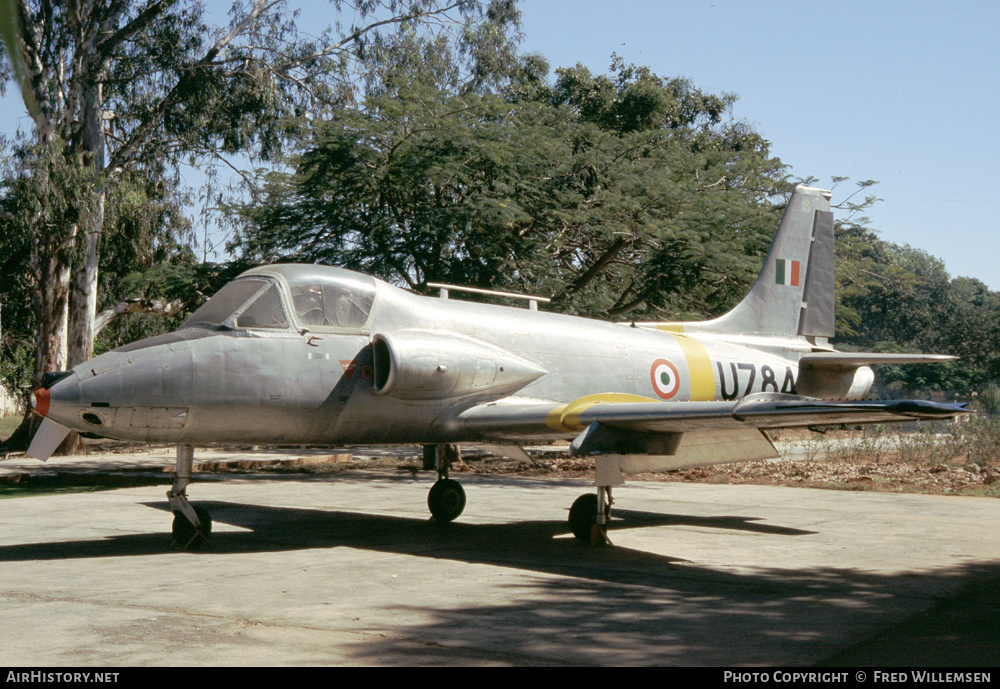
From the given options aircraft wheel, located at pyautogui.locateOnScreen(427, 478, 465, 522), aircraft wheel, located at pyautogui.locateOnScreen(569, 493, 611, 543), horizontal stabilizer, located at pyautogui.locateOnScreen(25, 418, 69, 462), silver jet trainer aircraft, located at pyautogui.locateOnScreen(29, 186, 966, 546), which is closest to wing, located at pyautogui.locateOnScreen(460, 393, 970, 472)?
silver jet trainer aircraft, located at pyautogui.locateOnScreen(29, 186, 966, 546)

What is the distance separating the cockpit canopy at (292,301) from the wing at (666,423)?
1.83 m

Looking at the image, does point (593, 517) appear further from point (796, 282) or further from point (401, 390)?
point (796, 282)

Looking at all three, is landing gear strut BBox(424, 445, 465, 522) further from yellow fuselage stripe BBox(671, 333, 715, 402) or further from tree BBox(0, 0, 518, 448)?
tree BBox(0, 0, 518, 448)

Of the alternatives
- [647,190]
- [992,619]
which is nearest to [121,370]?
[992,619]

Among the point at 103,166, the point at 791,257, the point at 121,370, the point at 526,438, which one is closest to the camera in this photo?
the point at 121,370

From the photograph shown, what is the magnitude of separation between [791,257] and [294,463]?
12543 millimetres

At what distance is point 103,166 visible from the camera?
2497cm

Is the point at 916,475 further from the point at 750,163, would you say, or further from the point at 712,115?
the point at 712,115

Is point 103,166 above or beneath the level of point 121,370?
above

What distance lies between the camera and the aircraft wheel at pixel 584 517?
1077 cm

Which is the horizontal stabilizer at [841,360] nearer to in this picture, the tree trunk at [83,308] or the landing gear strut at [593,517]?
the landing gear strut at [593,517]

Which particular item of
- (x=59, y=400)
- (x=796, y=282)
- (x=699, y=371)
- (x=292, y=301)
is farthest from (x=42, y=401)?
(x=796, y=282)

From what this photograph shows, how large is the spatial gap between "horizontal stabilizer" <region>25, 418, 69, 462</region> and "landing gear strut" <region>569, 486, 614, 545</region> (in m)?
5.68

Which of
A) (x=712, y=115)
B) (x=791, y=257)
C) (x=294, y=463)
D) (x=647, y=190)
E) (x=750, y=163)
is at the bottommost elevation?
(x=294, y=463)
